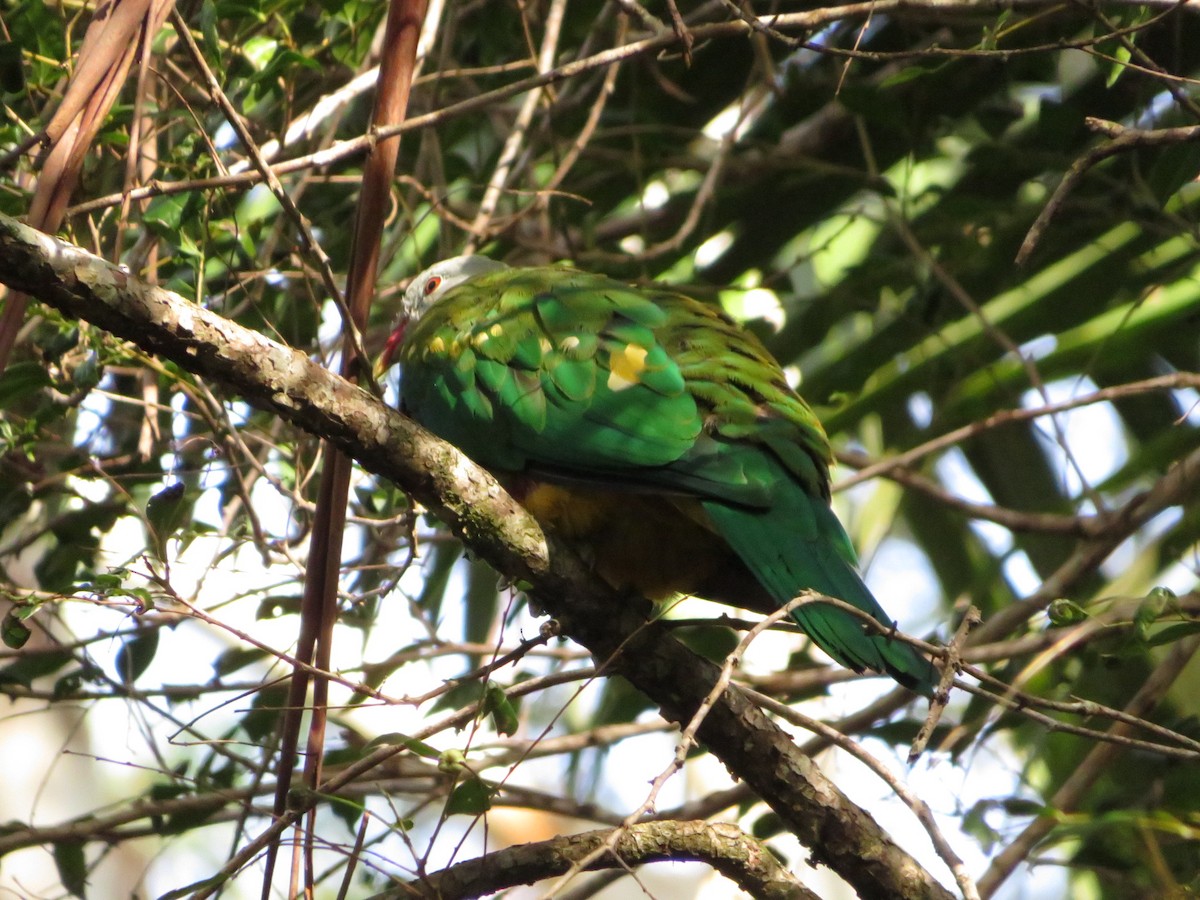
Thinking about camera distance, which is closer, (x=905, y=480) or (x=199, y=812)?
(x=199, y=812)

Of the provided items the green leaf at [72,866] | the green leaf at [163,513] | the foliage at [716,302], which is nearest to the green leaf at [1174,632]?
the foliage at [716,302]

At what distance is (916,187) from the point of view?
4.07 meters

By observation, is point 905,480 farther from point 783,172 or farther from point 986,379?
point 783,172

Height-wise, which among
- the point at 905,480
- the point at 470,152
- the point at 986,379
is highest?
the point at 470,152

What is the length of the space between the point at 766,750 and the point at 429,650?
141 centimetres

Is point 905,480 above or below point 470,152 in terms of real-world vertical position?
below

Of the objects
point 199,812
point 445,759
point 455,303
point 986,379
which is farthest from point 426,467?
point 986,379

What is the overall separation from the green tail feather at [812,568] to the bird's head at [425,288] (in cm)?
144

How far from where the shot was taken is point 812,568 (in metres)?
2.29

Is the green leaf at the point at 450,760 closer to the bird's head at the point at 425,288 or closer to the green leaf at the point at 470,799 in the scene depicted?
the green leaf at the point at 470,799

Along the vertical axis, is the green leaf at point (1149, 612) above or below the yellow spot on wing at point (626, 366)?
below

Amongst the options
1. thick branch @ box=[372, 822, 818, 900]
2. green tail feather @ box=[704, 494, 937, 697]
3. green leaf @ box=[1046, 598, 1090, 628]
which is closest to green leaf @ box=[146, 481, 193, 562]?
thick branch @ box=[372, 822, 818, 900]

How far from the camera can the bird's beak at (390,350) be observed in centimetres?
347

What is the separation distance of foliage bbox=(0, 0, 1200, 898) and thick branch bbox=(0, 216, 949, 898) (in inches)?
6.9
